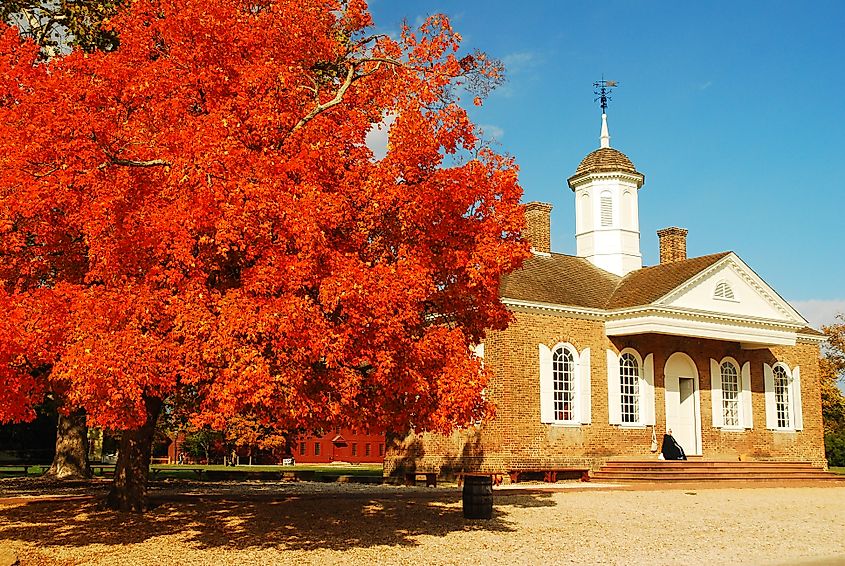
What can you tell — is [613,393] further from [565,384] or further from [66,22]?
[66,22]

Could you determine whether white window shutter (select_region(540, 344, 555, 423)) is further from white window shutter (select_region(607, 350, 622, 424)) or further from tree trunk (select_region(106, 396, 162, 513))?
tree trunk (select_region(106, 396, 162, 513))

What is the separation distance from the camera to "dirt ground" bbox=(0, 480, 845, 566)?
11961mm

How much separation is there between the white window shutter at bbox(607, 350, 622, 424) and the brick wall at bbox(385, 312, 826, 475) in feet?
0.48

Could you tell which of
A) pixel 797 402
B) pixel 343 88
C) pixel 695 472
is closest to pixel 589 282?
pixel 695 472

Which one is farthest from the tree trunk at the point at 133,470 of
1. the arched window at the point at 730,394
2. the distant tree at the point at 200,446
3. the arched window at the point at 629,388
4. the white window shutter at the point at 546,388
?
the distant tree at the point at 200,446

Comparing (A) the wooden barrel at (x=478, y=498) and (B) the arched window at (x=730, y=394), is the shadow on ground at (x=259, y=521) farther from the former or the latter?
(B) the arched window at (x=730, y=394)

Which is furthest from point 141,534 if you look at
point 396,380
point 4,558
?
point 396,380

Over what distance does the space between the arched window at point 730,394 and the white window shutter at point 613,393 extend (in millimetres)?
5245

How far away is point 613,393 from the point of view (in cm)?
2794

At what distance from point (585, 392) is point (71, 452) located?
1612cm

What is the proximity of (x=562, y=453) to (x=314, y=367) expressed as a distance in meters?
16.1

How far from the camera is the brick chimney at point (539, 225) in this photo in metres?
31.4

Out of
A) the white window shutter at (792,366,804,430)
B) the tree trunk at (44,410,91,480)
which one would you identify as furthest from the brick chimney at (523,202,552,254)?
the tree trunk at (44,410,91,480)

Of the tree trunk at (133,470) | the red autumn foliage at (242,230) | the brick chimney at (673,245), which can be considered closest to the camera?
the red autumn foliage at (242,230)
